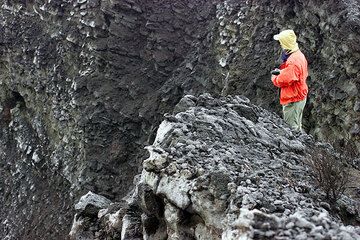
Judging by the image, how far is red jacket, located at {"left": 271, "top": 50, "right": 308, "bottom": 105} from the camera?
1016 centimetres

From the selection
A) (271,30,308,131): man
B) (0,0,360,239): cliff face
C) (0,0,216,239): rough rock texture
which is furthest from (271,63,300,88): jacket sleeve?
(0,0,216,239): rough rock texture

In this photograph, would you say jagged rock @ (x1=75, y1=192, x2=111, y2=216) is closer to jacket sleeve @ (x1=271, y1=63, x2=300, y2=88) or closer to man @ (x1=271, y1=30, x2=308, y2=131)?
man @ (x1=271, y1=30, x2=308, y2=131)

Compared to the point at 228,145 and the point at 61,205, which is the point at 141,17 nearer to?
the point at 61,205

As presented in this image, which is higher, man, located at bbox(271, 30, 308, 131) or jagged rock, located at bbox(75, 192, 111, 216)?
man, located at bbox(271, 30, 308, 131)

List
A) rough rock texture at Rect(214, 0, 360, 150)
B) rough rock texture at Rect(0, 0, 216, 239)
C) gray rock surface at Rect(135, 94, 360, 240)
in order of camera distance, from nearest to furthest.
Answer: gray rock surface at Rect(135, 94, 360, 240) → rough rock texture at Rect(214, 0, 360, 150) → rough rock texture at Rect(0, 0, 216, 239)

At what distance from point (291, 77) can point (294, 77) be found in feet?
0.21

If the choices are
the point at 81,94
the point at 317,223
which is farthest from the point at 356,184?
the point at 81,94

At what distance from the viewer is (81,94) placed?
22.2m

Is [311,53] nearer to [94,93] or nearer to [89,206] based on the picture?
[89,206]

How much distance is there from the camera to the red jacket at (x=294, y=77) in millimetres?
10156

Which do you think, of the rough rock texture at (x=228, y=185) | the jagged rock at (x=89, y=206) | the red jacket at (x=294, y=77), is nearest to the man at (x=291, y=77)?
the red jacket at (x=294, y=77)

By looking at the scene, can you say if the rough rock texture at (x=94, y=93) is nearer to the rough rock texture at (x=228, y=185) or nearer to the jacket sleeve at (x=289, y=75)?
the jacket sleeve at (x=289, y=75)

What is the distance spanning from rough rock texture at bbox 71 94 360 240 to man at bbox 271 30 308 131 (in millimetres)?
1169

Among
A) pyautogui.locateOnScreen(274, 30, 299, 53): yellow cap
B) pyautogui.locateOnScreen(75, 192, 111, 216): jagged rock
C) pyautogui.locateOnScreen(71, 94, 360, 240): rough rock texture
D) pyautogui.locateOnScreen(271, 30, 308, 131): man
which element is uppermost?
pyautogui.locateOnScreen(274, 30, 299, 53): yellow cap
